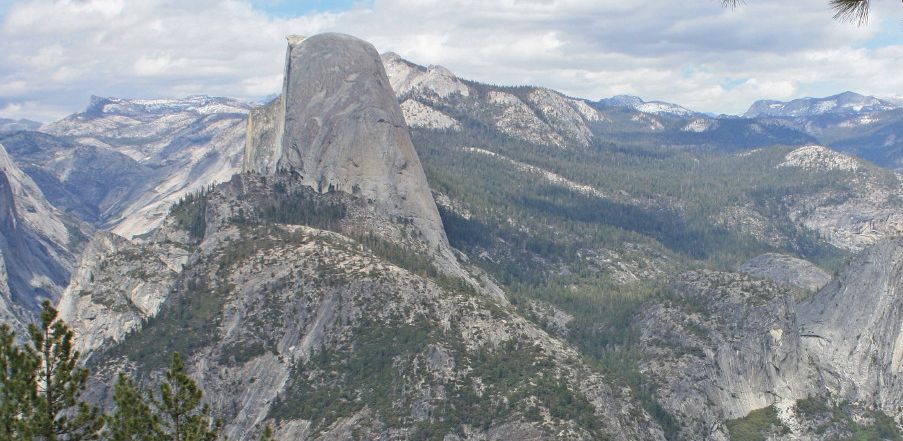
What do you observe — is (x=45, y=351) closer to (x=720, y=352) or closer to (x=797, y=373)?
(x=720, y=352)

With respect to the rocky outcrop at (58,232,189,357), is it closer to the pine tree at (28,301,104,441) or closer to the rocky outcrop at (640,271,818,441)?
the rocky outcrop at (640,271,818,441)

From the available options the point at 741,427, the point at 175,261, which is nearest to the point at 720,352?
the point at 741,427

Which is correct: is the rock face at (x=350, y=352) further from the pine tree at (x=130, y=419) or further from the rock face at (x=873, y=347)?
the pine tree at (x=130, y=419)

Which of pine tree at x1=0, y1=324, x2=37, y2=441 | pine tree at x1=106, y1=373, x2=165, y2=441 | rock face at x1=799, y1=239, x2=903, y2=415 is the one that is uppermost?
pine tree at x1=0, y1=324, x2=37, y2=441

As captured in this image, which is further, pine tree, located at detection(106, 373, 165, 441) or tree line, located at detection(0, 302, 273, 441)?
pine tree, located at detection(106, 373, 165, 441)

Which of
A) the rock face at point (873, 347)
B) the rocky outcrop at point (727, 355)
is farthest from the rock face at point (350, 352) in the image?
the rock face at point (873, 347)

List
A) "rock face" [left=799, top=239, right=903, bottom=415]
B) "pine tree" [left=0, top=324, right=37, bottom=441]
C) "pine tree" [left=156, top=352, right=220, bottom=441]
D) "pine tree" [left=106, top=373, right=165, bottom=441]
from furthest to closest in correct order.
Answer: "rock face" [left=799, top=239, right=903, bottom=415] < "pine tree" [left=156, top=352, right=220, bottom=441] < "pine tree" [left=106, top=373, right=165, bottom=441] < "pine tree" [left=0, top=324, right=37, bottom=441]

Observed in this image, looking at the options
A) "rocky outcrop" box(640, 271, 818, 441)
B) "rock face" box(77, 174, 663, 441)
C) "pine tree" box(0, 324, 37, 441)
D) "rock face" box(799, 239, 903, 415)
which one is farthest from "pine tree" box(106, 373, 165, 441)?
"rock face" box(799, 239, 903, 415)
